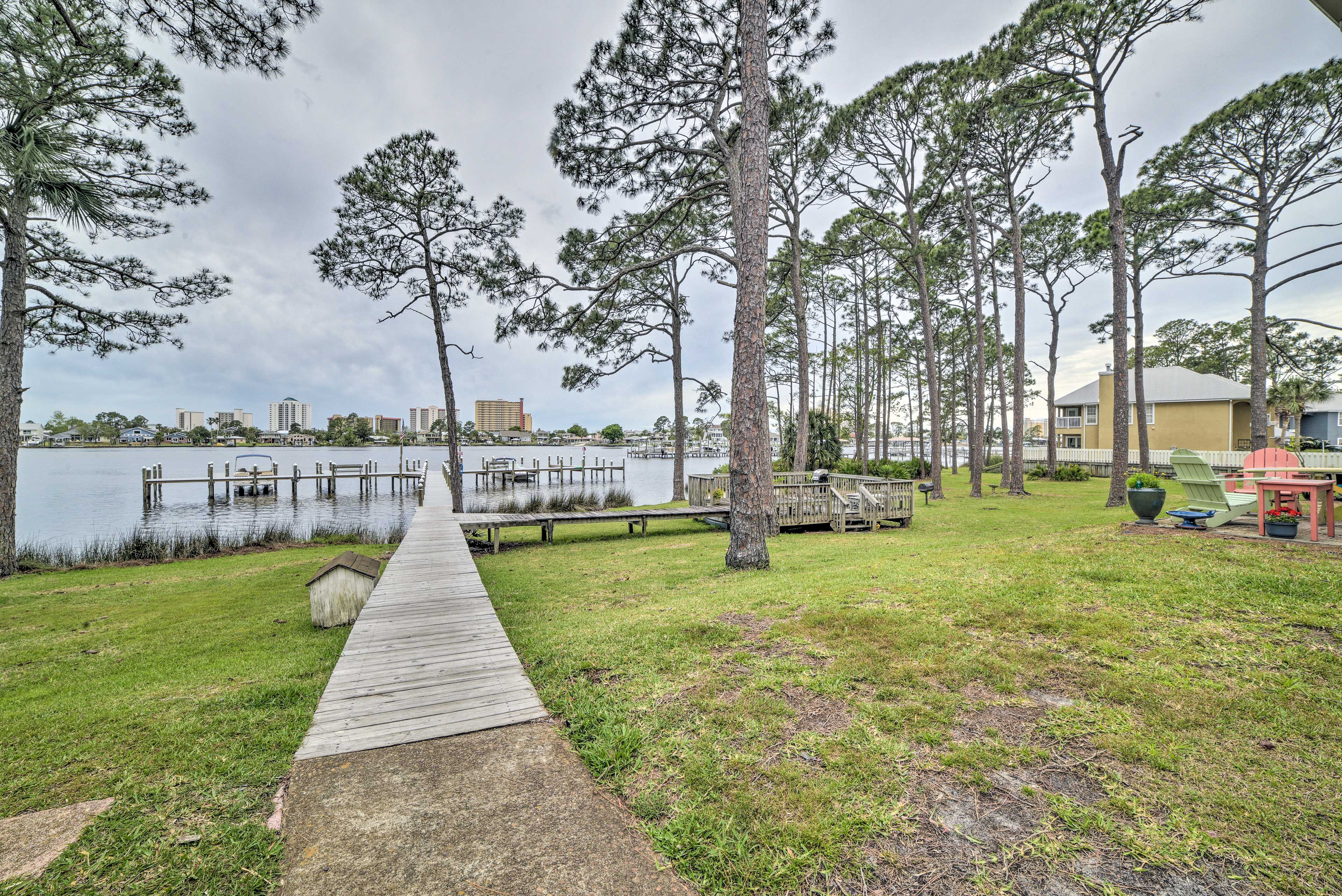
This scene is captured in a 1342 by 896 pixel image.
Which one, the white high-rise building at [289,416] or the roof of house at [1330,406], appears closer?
the roof of house at [1330,406]

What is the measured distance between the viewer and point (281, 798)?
8.15 feet

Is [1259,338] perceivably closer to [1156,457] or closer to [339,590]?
[1156,457]

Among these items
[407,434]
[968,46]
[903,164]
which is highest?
[968,46]

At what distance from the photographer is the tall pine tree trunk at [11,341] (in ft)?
30.3

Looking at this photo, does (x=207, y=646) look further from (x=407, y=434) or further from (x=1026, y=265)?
(x=407, y=434)

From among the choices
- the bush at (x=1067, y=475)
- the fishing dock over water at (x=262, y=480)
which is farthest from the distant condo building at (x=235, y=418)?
the bush at (x=1067, y=475)

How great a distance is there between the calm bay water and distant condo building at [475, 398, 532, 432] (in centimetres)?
5118

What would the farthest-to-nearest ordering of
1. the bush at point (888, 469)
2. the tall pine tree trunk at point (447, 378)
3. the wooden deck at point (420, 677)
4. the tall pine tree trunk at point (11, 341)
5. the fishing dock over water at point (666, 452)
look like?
the fishing dock over water at point (666, 452) → the bush at point (888, 469) → the tall pine tree trunk at point (447, 378) → the tall pine tree trunk at point (11, 341) → the wooden deck at point (420, 677)

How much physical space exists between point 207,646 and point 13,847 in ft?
13.0

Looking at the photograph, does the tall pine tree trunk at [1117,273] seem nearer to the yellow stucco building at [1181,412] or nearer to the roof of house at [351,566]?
the roof of house at [351,566]

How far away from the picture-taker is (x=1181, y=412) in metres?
28.5

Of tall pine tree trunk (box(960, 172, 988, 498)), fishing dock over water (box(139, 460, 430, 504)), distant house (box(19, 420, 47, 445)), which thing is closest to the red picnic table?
tall pine tree trunk (box(960, 172, 988, 498))

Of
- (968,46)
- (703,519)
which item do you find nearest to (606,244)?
(703,519)

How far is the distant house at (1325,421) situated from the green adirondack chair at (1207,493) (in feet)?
138
